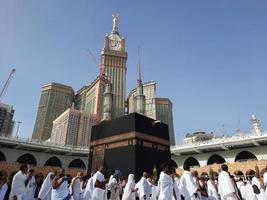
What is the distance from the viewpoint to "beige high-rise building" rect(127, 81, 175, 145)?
114400 millimetres

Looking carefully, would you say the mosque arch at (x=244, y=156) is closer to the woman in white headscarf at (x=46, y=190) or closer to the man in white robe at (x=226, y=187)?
the man in white robe at (x=226, y=187)

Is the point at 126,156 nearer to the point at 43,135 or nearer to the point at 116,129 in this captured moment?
the point at 116,129

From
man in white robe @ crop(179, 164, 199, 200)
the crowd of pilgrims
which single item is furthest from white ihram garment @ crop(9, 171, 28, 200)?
man in white robe @ crop(179, 164, 199, 200)


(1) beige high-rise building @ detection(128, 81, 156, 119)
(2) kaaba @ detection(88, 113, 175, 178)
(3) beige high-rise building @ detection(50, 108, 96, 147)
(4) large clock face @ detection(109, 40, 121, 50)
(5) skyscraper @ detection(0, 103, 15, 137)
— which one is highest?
(4) large clock face @ detection(109, 40, 121, 50)

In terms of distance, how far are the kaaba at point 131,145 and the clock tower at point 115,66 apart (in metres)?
80.5

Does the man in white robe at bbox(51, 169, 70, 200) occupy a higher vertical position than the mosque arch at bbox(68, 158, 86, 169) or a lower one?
lower

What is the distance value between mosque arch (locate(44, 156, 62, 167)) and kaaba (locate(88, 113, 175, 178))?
68.4 ft

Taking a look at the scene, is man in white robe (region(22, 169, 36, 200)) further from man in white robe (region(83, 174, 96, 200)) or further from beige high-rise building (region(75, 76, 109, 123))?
beige high-rise building (region(75, 76, 109, 123))

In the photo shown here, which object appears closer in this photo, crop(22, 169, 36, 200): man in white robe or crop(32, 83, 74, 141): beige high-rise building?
crop(22, 169, 36, 200): man in white robe

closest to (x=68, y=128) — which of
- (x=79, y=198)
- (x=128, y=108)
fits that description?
(x=128, y=108)

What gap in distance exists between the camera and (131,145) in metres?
17.2

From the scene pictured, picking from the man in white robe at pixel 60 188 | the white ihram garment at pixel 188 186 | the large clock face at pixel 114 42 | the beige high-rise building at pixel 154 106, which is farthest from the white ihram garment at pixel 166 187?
the large clock face at pixel 114 42

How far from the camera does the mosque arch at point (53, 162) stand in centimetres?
3823

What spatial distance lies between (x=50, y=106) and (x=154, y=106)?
193 ft
